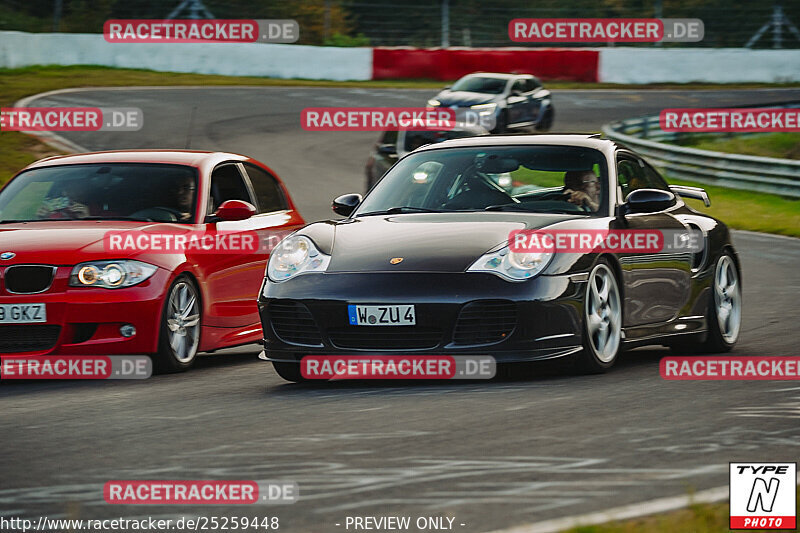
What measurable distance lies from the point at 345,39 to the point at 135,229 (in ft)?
109

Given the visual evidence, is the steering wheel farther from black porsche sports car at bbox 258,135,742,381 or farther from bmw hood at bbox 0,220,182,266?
black porsche sports car at bbox 258,135,742,381

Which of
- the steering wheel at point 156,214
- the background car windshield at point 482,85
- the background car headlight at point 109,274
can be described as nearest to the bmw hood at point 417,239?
the background car headlight at point 109,274

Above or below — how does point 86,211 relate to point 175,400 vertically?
above

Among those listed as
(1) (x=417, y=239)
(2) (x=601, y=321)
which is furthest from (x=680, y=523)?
(1) (x=417, y=239)

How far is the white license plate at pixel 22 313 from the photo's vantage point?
8.21 meters

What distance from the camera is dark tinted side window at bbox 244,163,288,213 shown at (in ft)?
34.1

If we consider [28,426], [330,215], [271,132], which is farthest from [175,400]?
[271,132]

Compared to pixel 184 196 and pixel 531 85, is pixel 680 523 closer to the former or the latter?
pixel 184 196

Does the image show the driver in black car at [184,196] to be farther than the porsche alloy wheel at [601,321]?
Yes

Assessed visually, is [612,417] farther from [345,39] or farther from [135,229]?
[345,39]

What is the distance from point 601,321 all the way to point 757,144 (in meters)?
24.4

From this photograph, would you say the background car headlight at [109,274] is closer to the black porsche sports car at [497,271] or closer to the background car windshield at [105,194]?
the background car windshield at [105,194]

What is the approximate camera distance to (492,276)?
723 centimetres

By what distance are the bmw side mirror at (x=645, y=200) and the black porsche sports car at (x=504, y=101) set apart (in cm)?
2036
